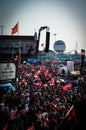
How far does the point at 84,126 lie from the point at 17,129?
4.02 metres

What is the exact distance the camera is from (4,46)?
19.4m

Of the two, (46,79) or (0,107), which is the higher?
(0,107)

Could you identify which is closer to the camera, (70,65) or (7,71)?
(7,71)

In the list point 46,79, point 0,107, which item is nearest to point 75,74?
point 46,79

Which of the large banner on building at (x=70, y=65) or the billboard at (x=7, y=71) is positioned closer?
the billboard at (x=7, y=71)

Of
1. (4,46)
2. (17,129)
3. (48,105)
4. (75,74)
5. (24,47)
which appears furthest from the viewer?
(24,47)

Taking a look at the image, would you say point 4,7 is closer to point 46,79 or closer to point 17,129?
point 17,129

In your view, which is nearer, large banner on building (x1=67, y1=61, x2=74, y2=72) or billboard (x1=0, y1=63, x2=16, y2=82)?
billboard (x1=0, y1=63, x2=16, y2=82)

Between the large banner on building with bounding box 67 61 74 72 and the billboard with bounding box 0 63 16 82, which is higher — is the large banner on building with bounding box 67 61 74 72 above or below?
below

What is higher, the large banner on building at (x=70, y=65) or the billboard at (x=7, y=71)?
the billboard at (x=7, y=71)

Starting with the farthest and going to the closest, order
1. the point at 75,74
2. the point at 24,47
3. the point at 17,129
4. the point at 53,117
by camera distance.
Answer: the point at 24,47 → the point at 75,74 → the point at 53,117 → the point at 17,129

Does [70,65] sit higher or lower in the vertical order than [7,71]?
lower

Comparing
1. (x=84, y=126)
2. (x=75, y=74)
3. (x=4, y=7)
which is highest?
(x=4, y=7)

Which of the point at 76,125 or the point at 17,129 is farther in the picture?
the point at 17,129
